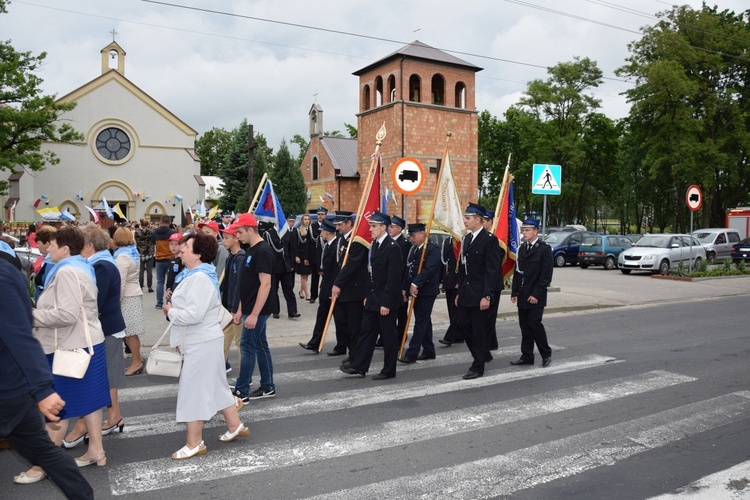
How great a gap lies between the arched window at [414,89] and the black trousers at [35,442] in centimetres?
4174

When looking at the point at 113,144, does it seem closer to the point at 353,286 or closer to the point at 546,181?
the point at 546,181

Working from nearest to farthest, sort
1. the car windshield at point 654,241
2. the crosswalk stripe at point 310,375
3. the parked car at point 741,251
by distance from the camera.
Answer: the crosswalk stripe at point 310,375 → the car windshield at point 654,241 → the parked car at point 741,251

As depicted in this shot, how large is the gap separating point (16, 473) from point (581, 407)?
517cm

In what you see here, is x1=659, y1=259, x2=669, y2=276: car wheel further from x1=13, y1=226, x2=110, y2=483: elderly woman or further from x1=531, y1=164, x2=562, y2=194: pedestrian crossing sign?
x1=13, y1=226, x2=110, y2=483: elderly woman

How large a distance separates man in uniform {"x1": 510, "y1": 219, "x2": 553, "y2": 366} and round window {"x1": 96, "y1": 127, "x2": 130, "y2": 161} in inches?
1560

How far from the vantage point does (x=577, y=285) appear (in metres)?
19.5

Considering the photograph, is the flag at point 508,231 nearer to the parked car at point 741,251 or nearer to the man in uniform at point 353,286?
the man in uniform at point 353,286

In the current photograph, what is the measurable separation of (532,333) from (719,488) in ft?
13.4

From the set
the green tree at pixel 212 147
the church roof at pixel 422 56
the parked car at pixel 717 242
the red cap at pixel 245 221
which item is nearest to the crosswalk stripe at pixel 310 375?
the red cap at pixel 245 221

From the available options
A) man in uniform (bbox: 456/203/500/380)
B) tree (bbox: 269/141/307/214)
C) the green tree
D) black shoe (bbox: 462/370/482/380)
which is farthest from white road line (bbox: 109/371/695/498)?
the green tree

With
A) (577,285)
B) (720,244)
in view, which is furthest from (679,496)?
(720,244)

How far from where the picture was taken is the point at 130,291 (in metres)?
7.78

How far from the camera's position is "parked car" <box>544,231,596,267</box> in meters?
29.0

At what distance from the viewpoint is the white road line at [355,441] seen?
465cm
